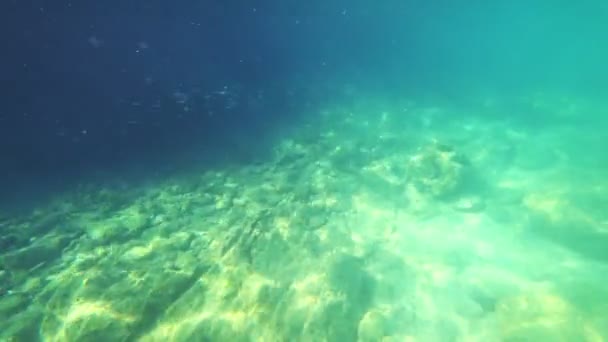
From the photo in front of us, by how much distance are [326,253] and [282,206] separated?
2.27 metres

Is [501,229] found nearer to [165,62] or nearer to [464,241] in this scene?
[464,241]

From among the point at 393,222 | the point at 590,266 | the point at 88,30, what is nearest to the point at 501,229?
the point at 590,266

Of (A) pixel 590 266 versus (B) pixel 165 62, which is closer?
(A) pixel 590 266

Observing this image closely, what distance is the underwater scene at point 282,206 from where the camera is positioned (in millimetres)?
6359

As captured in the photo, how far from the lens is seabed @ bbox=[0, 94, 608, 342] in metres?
6.14

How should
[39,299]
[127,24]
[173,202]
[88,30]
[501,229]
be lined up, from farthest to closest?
[127,24] < [88,30] < [173,202] < [501,229] < [39,299]

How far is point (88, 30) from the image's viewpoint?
2847 centimetres

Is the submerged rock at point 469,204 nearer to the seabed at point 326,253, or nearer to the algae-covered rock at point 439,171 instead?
the seabed at point 326,253

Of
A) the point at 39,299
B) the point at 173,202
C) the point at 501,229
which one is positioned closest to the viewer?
the point at 39,299

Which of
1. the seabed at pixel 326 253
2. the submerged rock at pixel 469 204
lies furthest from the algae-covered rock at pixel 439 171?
the submerged rock at pixel 469 204

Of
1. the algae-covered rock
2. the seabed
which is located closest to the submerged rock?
the seabed

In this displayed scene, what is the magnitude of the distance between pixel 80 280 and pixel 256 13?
53.1 m

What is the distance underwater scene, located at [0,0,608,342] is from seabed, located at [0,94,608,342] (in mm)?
46

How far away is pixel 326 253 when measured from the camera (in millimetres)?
7852
